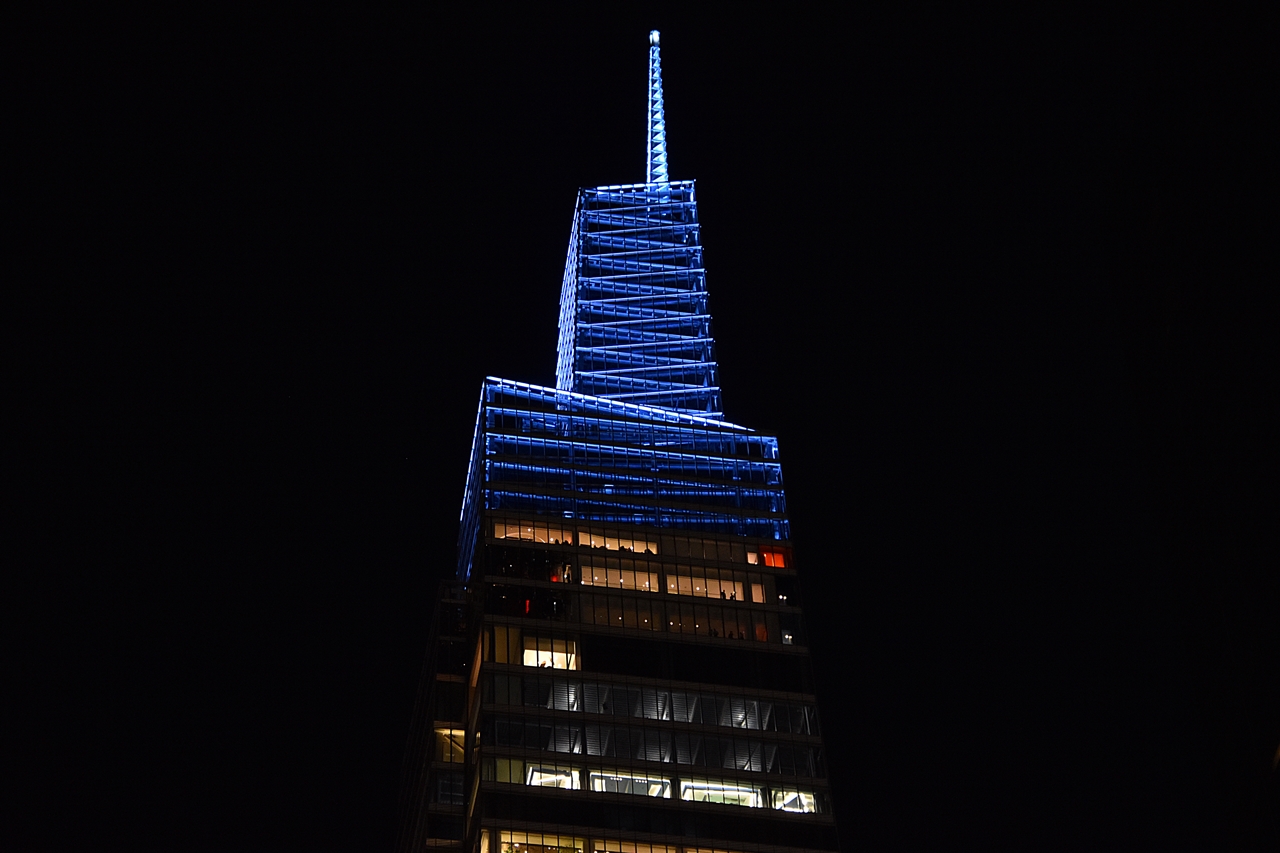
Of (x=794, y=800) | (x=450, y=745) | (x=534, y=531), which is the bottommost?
(x=794, y=800)

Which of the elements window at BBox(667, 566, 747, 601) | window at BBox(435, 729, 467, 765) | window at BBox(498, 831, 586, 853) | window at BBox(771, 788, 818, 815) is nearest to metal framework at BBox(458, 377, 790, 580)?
window at BBox(667, 566, 747, 601)

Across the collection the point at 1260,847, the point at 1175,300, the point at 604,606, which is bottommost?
the point at 1260,847

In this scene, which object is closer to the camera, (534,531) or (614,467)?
(534,531)

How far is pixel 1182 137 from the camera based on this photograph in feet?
148

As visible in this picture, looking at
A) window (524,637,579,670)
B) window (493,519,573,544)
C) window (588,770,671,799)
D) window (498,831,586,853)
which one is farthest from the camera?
window (493,519,573,544)

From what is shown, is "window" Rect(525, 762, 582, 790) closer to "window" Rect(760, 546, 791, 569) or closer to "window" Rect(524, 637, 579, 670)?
"window" Rect(524, 637, 579, 670)

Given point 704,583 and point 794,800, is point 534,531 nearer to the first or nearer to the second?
point 704,583

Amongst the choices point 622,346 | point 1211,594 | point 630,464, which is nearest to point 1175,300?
point 1211,594

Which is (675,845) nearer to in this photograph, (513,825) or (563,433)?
(513,825)

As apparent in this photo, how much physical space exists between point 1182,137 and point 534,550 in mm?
117363

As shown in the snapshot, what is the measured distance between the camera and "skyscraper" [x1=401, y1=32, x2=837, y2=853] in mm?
140875

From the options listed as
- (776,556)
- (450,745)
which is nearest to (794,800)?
(776,556)

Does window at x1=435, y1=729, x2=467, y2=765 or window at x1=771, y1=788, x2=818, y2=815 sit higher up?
window at x1=435, y1=729, x2=467, y2=765

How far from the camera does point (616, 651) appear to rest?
15238 centimetres
